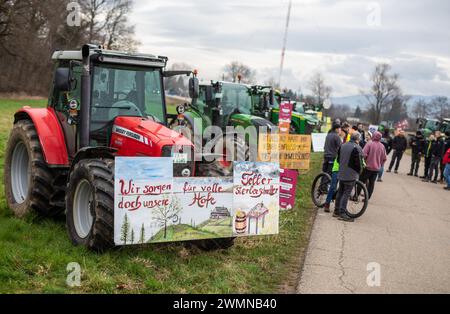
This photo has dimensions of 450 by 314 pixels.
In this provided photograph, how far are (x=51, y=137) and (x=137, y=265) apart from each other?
2784mm

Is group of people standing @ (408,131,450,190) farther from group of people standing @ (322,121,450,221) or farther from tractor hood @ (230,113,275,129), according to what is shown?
tractor hood @ (230,113,275,129)

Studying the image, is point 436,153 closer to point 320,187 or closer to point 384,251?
point 320,187

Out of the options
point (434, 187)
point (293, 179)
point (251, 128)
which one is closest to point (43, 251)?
point (293, 179)

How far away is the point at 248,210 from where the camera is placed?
287 inches

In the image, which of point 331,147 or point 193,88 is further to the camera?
point 331,147

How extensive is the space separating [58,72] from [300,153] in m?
8.82

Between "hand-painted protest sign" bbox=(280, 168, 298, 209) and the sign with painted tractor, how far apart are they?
307cm

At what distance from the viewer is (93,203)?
6402mm

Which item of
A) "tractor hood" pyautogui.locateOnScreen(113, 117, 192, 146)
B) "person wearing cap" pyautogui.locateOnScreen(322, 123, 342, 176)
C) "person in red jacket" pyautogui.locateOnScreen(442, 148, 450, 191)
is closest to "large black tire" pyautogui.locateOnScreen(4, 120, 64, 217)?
"tractor hood" pyautogui.locateOnScreen(113, 117, 192, 146)

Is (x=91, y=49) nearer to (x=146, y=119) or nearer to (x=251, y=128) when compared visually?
(x=146, y=119)

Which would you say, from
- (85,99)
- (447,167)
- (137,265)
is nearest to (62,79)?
(85,99)

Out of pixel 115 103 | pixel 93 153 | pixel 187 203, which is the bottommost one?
pixel 187 203

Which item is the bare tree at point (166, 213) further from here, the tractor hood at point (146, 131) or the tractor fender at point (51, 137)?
the tractor fender at point (51, 137)

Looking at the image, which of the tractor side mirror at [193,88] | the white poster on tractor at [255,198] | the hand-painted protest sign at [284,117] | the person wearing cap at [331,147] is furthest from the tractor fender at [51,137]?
the hand-painted protest sign at [284,117]
